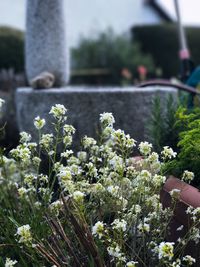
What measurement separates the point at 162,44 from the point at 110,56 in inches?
71.7

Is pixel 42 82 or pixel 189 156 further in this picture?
pixel 42 82

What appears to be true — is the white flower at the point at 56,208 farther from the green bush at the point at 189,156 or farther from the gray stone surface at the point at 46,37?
the gray stone surface at the point at 46,37

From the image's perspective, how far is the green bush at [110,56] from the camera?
13477 mm

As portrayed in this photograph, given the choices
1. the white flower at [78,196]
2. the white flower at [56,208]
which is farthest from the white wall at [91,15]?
the white flower at [78,196]

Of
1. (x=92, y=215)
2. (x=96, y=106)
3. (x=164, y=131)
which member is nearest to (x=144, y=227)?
(x=92, y=215)

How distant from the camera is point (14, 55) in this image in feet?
35.6

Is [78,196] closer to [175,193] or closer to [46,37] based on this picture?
[175,193]

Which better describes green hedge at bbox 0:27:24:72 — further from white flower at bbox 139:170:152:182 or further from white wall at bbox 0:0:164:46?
white flower at bbox 139:170:152:182

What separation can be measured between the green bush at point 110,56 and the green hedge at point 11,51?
2.81m

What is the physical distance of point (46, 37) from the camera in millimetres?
5082

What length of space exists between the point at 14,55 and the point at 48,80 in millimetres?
6388

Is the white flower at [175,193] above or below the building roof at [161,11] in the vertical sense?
below

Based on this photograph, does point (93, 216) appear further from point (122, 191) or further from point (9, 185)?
point (9, 185)

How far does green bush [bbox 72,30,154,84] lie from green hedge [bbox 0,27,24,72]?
9.21 ft
